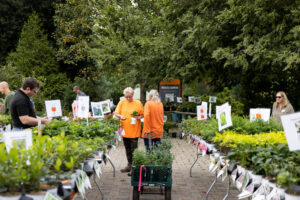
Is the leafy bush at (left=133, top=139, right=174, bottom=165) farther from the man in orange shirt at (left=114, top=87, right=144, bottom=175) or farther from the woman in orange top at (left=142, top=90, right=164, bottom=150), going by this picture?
the man in orange shirt at (left=114, top=87, right=144, bottom=175)

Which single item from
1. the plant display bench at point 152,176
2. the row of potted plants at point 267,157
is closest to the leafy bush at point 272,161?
the row of potted plants at point 267,157

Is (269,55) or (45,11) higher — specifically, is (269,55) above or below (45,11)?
below

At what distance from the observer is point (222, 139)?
15.6 feet

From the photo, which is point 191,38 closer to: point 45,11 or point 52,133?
Result: point 52,133

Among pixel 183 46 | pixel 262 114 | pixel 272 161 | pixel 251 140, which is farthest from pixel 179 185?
pixel 183 46

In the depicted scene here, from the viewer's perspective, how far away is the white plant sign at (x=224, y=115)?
4898 mm

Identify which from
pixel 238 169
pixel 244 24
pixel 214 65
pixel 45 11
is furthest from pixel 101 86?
pixel 238 169

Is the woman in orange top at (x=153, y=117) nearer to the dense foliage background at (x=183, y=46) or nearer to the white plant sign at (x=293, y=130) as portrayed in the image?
the dense foliage background at (x=183, y=46)

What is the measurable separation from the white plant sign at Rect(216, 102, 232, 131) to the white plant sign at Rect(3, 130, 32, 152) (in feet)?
9.10

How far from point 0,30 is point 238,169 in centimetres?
2337

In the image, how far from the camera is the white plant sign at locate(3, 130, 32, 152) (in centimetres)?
309

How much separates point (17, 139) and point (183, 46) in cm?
919

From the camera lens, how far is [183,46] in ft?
38.7

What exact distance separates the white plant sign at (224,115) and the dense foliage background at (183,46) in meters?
4.65
